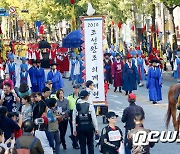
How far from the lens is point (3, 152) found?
431 inches

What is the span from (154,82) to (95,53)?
6.49 m

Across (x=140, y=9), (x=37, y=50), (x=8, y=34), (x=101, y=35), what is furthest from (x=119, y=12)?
(x=8, y=34)

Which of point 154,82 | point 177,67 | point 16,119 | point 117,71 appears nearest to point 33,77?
point 117,71

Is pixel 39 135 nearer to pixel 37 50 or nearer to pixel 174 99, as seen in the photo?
pixel 174 99

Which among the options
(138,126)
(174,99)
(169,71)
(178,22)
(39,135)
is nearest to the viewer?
(138,126)

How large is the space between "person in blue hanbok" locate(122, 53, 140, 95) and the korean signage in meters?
9.32

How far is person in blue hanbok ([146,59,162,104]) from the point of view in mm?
26891

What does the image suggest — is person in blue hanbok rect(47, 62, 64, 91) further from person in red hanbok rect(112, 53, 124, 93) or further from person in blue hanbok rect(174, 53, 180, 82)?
person in blue hanbok rect(174, 53, 180, 82)

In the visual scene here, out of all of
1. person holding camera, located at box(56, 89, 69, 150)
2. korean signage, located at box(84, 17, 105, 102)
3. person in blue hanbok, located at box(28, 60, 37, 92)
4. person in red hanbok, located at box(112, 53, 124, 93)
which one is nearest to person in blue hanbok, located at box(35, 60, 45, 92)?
person in blue hanbok, located at box(28, 60, 37, 92)

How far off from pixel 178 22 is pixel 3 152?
2331 inches

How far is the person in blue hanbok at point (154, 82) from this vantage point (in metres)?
26.9

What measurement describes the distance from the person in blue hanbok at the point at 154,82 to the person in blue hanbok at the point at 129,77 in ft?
10.5

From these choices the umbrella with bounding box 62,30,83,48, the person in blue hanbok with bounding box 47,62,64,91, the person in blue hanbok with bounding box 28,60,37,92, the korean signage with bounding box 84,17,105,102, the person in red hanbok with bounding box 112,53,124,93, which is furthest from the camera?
the umbrella with bounding box 62,30,83,48

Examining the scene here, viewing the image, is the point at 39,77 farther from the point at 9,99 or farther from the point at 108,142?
the point at 108,142
